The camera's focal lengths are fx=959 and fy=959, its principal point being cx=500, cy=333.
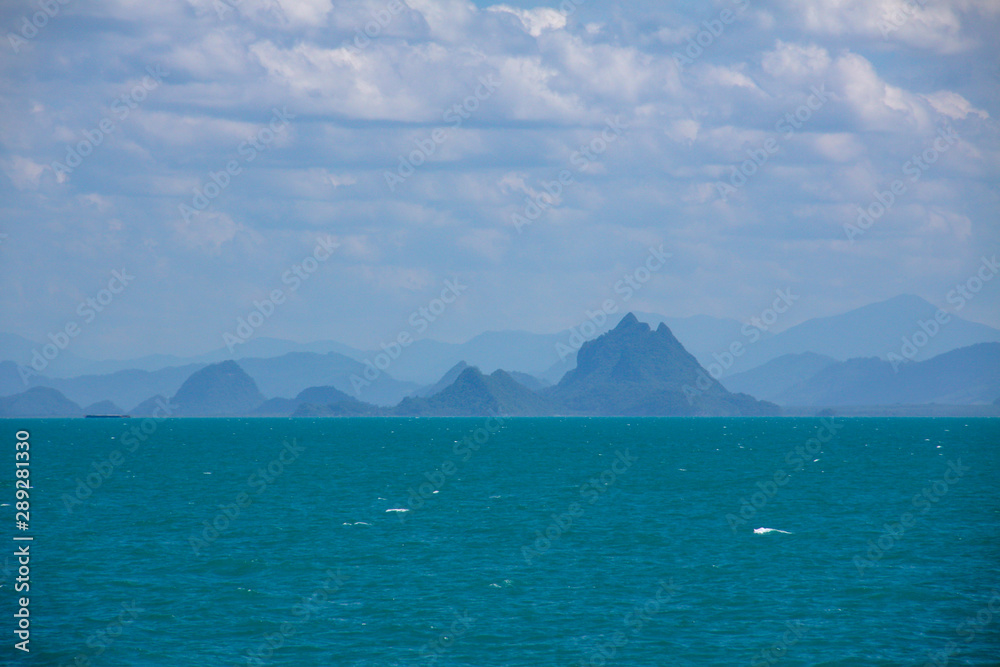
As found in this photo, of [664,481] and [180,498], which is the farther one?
[664,481]

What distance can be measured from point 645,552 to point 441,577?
14.6 metres

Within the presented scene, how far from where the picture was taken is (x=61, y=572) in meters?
54.6

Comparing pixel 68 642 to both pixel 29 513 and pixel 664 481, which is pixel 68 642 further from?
pixel 664 481

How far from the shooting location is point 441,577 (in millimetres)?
54344

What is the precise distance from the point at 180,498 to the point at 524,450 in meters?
97.2

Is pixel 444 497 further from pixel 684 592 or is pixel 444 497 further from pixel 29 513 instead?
pixel 684 592

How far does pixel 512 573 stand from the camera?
5512 centimetres

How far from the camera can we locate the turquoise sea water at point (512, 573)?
135 ft

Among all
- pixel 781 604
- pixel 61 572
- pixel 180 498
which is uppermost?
pixel 180 498

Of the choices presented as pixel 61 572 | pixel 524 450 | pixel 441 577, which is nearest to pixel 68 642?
pixel 61 572

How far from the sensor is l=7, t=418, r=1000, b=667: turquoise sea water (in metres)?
41.0

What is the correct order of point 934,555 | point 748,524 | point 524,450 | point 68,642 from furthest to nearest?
point 524,450 < point 748,524 < point 934,555 < point 68,642

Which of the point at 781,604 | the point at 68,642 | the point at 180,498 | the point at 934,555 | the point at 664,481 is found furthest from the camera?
the point at 664,481

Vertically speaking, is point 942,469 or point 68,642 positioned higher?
point 942,469
